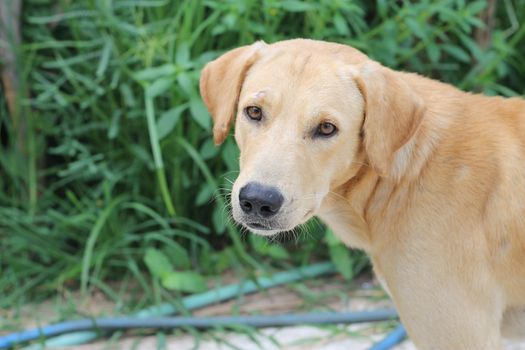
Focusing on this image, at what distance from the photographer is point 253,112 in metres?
2.74

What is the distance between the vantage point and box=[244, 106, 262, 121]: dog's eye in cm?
272

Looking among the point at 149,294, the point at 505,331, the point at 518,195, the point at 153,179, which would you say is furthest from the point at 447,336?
the point at 153,179

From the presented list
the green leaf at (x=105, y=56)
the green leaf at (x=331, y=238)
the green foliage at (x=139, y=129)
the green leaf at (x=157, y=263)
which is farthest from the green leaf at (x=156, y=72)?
the green leaf at (x=331, y=238)

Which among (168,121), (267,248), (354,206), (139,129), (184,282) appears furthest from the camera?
(139,129)

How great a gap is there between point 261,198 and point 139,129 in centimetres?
241

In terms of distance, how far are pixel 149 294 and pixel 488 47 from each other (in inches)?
110

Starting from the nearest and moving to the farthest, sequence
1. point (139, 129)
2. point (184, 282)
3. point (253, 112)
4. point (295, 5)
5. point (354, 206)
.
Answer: point (253, 112), point (354, 206), point (295, 5), point (184, 282), point (139, 129)

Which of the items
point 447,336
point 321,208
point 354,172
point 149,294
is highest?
point 354,172

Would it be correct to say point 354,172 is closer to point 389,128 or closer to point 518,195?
point 389,128

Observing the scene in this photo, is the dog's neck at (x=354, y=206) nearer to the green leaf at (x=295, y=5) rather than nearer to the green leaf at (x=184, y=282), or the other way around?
the green leaf at (x=295, y=5)

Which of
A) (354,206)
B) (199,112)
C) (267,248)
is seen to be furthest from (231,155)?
(354,206)

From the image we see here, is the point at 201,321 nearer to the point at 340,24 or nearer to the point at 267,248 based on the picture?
the point at 267,248

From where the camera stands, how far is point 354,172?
2846 mm

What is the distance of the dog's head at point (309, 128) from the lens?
2.56 meters
